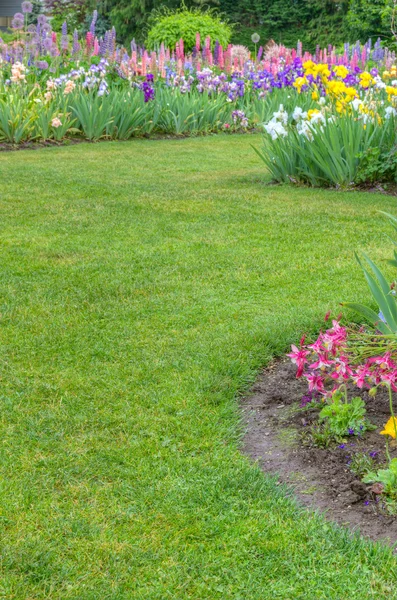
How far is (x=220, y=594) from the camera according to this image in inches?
75.5

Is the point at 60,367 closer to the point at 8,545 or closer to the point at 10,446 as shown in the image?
the point at 10,446

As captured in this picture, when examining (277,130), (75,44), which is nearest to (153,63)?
(75,44)

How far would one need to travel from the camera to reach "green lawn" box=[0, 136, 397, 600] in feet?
6.60

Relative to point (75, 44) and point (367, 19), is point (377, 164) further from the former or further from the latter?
point (367, 19)

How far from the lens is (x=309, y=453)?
8.28ft

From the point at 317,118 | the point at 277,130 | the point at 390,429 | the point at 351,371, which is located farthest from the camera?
the point at 277,130

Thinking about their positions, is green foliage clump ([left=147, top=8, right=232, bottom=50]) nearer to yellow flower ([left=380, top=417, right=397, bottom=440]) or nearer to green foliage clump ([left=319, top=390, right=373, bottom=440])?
green foliage clump ([left=319, top=390, right=373, bottom=440])

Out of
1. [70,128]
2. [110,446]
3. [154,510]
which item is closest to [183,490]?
[154,510]

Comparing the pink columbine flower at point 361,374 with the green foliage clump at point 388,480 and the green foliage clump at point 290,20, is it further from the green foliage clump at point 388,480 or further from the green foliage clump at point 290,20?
the green foliage clump at point 290,20

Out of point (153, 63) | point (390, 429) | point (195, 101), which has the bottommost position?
point (390, 429)

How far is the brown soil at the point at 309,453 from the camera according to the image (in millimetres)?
2215

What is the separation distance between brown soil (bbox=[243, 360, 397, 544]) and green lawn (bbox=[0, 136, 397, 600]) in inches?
3.0

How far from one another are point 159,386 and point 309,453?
736 mm

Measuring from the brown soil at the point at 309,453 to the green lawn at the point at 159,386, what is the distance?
8cm
